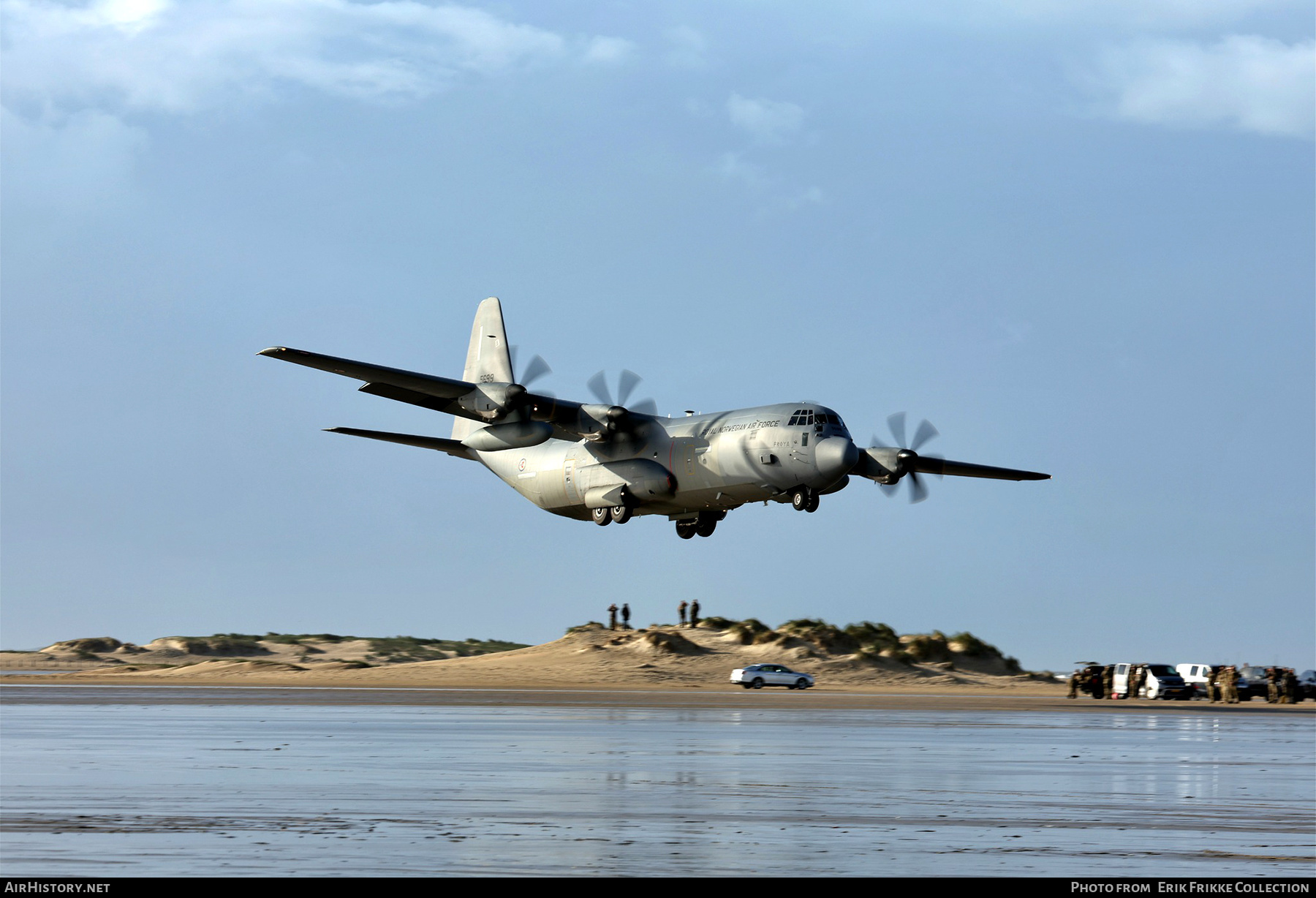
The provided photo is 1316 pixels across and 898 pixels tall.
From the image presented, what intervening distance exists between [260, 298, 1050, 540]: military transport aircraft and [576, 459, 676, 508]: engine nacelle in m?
0.04

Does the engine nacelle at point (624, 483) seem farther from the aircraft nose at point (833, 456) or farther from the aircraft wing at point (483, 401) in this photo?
the aircraft nose at point (833, 456)

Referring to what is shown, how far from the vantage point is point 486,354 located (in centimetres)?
5841

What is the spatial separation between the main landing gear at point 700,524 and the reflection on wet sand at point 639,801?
20164mm

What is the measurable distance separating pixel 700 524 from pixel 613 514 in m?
3.50

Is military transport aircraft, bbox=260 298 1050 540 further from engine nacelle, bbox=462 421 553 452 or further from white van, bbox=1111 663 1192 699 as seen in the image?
white van, bbox=1111 663 1192 699

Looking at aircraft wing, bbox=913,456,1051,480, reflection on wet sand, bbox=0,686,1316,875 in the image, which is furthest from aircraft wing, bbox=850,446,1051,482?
reflection on wet sand, bbox=0,686,1316,875

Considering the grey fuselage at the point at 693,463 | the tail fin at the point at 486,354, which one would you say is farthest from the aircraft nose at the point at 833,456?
the tail fin at the point at 486,354

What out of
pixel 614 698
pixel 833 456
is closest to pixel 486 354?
pixel 614 698

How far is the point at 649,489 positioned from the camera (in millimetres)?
47344

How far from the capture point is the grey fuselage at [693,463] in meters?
42.8

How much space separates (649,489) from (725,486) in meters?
3.24

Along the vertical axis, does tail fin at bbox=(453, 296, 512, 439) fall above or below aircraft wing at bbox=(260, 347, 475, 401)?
above

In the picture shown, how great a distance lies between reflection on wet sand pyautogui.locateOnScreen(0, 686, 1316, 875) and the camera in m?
11.2
